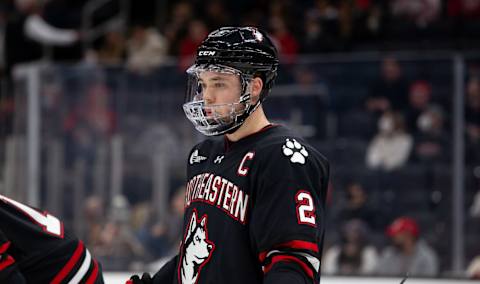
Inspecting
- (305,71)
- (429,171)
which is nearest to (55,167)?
(305,71)

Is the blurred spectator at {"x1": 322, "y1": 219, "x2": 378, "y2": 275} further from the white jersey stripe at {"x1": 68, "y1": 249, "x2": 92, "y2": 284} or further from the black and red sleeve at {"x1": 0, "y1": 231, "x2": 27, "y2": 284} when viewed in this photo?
the black and red sleeve at {"x1": 0, "y1": 231, "x2": 27, "y2": 284}

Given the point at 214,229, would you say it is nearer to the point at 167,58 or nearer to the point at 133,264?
the point at 133,264

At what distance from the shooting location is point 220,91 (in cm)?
203

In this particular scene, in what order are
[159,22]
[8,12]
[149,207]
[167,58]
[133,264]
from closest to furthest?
[133,264] → [149,207] → [167,58] → [159,22] → [8,12]

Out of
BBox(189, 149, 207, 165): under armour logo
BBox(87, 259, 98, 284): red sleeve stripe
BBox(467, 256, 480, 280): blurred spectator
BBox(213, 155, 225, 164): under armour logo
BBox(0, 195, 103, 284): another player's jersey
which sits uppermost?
BBox(213, 155, 225, 164): under armour logo

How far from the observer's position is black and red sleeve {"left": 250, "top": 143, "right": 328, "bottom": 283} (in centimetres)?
184

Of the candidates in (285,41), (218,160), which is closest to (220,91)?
(218,160)

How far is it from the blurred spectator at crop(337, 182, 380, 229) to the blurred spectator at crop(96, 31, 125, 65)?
2207 mm

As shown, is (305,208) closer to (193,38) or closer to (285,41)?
(285,41)

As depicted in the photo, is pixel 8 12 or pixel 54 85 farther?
pixel 8 12

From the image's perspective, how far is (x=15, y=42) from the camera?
22.5 ft

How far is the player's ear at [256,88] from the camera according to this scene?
2018 millimetres

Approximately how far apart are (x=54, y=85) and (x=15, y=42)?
65.6 inches

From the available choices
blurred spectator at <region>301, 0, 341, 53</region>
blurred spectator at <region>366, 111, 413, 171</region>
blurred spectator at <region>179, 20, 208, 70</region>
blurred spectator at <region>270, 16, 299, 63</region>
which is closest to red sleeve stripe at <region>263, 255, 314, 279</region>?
blurred spectator at <region>366, 111, 413, 171</region>
